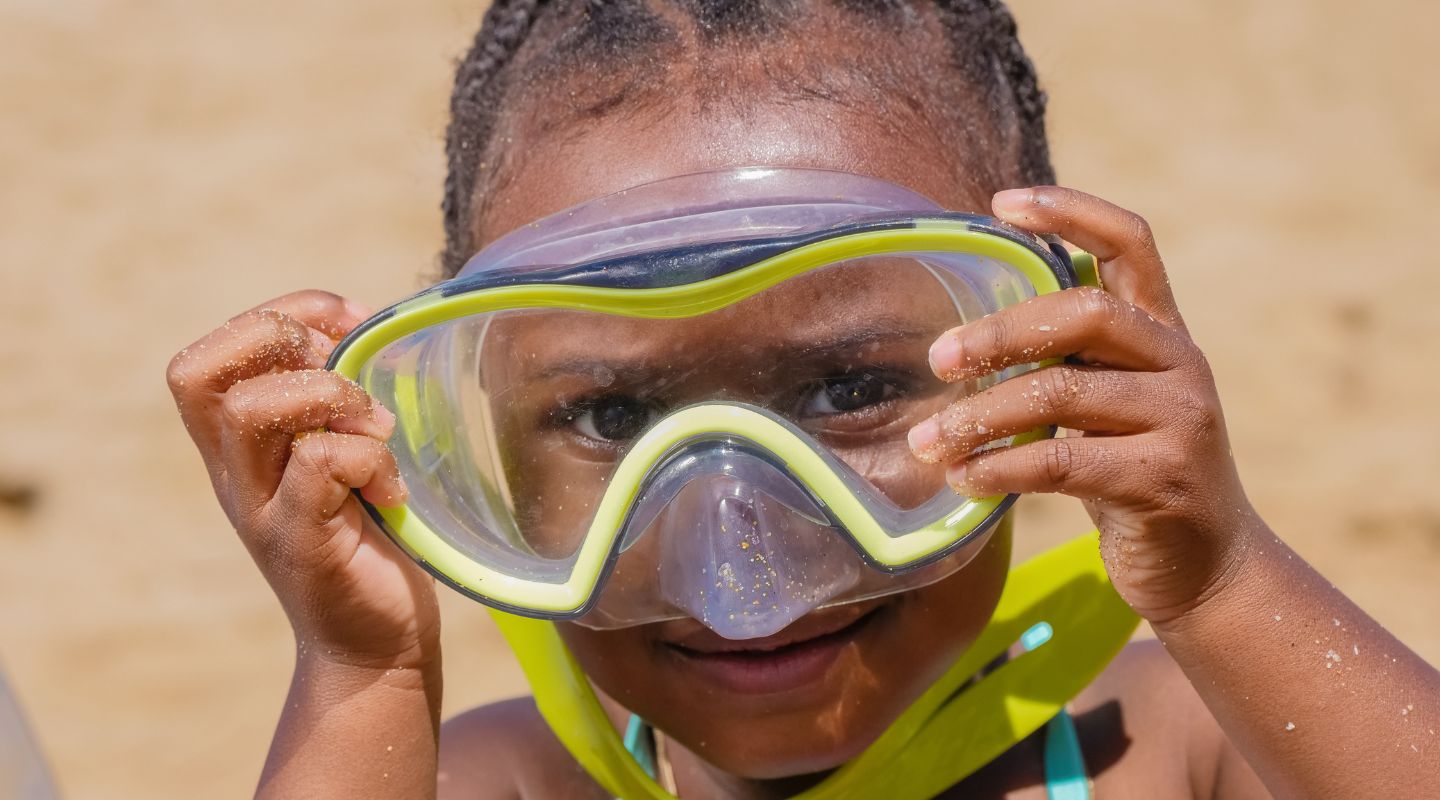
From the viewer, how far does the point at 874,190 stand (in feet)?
6.58

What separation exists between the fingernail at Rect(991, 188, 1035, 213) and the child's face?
0.32 metres

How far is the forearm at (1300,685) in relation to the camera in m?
1.85

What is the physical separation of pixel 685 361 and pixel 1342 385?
3627 mm

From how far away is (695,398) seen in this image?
199 cm

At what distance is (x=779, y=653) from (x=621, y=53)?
0.87 meters

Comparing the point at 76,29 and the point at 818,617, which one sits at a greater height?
the point at 76,29

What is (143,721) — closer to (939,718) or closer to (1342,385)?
(939,718)

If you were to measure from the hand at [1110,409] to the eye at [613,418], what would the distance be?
1.26 feet

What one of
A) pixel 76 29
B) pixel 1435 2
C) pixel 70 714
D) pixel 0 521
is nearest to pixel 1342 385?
pixel 1435 2

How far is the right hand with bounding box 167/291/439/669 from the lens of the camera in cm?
196

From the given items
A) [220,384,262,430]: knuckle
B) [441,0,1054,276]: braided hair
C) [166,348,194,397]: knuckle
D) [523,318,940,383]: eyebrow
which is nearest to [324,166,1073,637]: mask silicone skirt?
[523,318,940,383]: eyebrow

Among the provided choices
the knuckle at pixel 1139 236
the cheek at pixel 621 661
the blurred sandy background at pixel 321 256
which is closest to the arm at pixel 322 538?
the cheek at pixel 621 661

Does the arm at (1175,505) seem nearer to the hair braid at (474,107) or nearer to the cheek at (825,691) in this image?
the cheek at (825,691)

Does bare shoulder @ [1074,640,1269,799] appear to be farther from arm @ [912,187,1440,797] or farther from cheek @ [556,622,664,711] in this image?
cheek @ [556,622,664,711]
